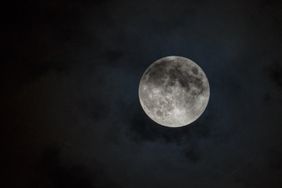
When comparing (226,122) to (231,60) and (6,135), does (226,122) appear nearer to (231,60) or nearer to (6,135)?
(231,60)

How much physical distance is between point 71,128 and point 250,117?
13.5ft

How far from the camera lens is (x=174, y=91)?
6832 mm

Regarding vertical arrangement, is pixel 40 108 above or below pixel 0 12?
below

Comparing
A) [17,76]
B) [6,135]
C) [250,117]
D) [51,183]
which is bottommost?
[51,183]

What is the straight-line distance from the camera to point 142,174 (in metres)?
7.45

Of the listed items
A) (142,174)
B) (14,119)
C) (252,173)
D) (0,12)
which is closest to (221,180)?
(252,173)

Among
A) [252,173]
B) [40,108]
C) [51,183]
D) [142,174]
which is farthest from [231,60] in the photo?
[51,183]

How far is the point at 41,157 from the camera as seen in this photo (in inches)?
295

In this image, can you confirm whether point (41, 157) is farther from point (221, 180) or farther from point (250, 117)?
point (250, 117)

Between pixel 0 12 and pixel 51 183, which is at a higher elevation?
pixel 0 12

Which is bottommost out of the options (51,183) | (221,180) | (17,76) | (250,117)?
(51,183)

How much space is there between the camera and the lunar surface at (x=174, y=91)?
6.88 meters

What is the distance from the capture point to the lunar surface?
6875mm

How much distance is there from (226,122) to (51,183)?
4250 millimetres
